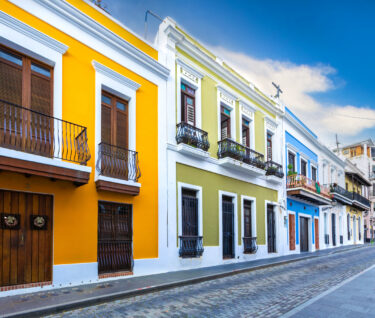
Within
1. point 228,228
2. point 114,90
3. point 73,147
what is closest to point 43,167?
point 73,147

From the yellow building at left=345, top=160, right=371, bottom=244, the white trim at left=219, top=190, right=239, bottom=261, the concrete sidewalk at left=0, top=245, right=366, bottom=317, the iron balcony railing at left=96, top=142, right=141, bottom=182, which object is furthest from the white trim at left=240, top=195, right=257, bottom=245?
the yellow building at left=345, top=160, right=371, bottom=244

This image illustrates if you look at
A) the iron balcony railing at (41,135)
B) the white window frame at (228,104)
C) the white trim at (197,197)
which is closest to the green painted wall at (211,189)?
the white trim at (197,197)

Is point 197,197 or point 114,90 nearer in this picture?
point 114,90

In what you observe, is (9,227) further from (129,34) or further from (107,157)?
(129,34)

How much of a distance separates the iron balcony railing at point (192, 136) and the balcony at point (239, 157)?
3.76 feet

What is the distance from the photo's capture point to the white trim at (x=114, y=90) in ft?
32.7

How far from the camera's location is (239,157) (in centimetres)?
1513

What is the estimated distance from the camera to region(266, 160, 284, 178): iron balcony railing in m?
17.9

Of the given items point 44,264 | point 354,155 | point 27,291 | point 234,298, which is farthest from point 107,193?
point 354,155

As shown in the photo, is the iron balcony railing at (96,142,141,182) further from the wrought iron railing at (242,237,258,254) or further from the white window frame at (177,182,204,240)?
the wrought iron railing at (242,237,258,254)

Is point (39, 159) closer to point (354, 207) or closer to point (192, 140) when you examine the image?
point (192, 140)

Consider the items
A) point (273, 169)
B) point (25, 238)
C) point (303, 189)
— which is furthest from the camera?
point (303, 189)

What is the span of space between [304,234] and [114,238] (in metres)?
15.9

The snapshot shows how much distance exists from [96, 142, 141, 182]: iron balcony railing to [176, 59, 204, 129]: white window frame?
2799mm
